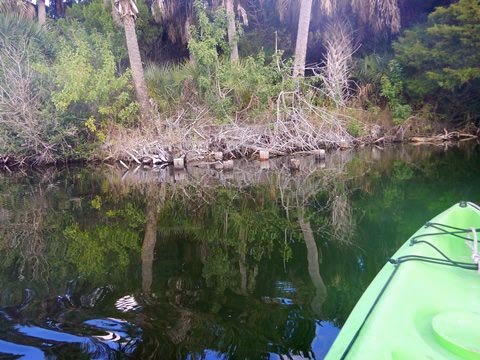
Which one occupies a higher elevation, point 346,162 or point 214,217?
point 346,162

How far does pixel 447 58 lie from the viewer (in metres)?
18.0

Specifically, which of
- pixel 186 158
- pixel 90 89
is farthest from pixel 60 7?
pixel 186 158

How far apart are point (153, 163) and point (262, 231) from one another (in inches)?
377

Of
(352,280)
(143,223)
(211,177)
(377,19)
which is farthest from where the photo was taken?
(377,19)

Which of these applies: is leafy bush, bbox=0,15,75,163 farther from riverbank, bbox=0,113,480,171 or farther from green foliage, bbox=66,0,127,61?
green foliage, bbox=66,0,127,61

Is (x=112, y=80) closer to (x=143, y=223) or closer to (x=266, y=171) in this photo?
(x=266, y=171)

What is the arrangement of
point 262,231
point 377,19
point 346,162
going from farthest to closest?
point 377,19 → point 346,162 → point 262,231

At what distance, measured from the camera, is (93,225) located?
6.96m

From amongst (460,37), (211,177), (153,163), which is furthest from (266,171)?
(460,37)

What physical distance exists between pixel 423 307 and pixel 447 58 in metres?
18.3

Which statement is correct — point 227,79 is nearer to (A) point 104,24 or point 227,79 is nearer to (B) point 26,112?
(B) point 26,112

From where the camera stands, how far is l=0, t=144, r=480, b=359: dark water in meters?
3.21

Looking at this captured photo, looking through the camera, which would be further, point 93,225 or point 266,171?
point 266,171

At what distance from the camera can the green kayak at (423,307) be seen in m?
1.96
